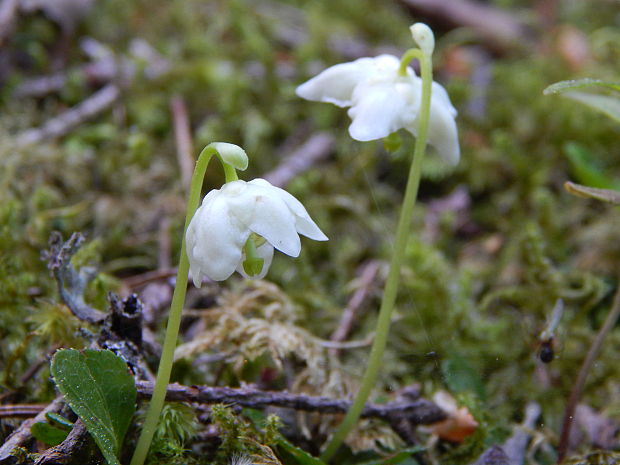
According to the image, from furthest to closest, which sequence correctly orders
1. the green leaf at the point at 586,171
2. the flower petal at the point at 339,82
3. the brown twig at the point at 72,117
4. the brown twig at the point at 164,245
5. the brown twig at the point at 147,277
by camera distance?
the brown twig at the point at 72,117
the green leaf at the point at 586,171
the brown twig at the point at 164,245
the brown twig at the point at 147,277
the flower petal at the point at 339,82

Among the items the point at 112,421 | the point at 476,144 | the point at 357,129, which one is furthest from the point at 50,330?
the point at 476,144

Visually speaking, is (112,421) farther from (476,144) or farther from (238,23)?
(238,23)

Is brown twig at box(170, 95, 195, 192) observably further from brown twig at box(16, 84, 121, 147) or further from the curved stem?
the curved stem

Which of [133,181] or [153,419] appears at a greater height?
[153,419]

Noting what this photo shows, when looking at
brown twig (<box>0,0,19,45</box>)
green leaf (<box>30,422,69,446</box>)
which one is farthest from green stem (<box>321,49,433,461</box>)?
brown twig (<box>0,0,19,45</box>)

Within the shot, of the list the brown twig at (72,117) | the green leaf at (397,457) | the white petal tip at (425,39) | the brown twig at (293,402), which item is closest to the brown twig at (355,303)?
the brown twig at (293,402)

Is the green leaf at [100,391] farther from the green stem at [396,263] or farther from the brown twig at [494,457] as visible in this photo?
the brown twig at [494,457]
